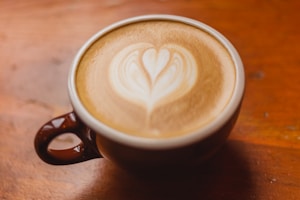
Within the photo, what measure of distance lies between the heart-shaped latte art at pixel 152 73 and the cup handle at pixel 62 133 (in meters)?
0.06

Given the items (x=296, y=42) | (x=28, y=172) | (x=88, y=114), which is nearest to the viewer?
(x=88, y=114)

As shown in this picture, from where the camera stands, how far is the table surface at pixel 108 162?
54cm

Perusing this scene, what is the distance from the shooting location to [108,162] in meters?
0.56

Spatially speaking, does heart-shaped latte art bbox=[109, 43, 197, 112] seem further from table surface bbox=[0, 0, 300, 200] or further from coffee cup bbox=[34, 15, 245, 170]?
table surface bbox=[0, 0, 300, 200]

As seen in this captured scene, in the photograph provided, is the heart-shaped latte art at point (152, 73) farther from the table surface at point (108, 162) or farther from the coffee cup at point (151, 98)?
the table surface at point (108, 162)

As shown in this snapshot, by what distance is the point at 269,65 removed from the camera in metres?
0.66

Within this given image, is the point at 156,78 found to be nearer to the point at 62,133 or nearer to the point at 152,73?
the point at 152,73

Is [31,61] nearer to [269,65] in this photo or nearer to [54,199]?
[54,199]

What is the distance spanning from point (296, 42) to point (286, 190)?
28cm

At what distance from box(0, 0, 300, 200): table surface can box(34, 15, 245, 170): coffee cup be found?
56 millimetres

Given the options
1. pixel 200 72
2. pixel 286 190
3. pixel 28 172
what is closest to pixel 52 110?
pixel 28 172

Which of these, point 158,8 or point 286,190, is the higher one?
point 158,8

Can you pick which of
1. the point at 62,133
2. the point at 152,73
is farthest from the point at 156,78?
the point at 62,133

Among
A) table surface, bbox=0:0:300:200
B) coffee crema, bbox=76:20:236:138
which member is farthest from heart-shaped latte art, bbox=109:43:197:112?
table surface, bbox=0:0:300:200
